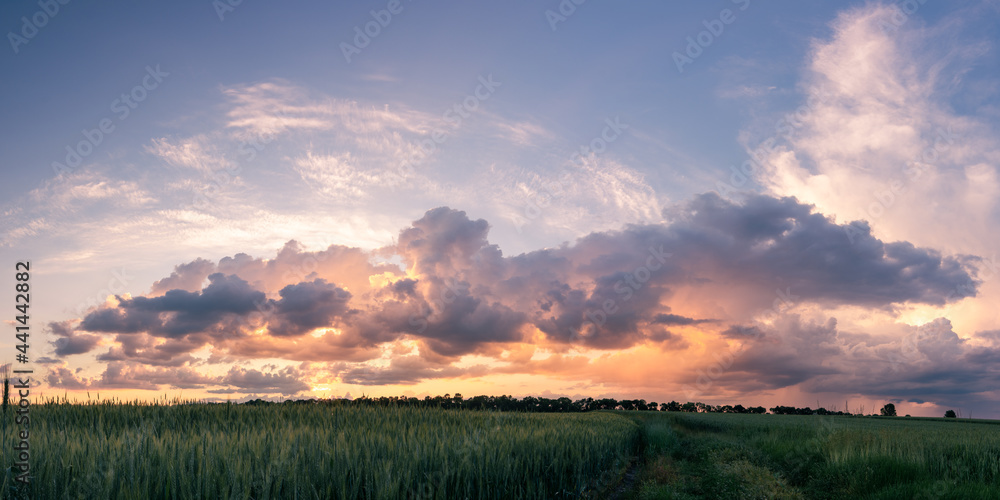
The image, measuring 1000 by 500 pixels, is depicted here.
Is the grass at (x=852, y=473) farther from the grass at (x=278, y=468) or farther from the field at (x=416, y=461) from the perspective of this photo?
the grass at (x=278, y=468)

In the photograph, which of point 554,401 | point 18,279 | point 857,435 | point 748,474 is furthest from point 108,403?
point 554,401

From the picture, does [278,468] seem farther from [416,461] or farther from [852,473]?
[852,473]

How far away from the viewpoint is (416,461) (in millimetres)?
6801

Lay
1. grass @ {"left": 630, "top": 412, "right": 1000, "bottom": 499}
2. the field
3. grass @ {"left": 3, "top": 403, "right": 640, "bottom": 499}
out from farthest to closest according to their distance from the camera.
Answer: grass @ {"left": 630, "top": 412, "right": 1000, "bottom": 499} → the field → grass @ {"left": 3, "top": 403, "right": 640, "bottom": 499}

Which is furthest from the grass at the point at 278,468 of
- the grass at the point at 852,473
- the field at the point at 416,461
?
the grass at the point at 852,473

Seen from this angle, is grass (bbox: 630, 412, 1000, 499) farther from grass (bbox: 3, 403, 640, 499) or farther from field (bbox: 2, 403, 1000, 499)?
grass (bbox: 3, 403, 640, 499)

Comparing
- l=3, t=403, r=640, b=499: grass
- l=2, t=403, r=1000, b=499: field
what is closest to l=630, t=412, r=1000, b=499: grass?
l=2, t=403, r=1000, b=499: field

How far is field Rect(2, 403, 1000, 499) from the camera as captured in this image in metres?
5.16

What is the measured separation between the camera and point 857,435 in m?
23.2

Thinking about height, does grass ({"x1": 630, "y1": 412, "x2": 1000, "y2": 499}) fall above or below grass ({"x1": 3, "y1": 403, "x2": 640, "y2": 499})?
below

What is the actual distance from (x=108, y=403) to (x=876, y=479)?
1001 inches

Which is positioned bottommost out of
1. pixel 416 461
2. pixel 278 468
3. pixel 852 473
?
pixel 852 473

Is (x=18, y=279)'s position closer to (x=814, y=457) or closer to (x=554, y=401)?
(x=814, y=457)

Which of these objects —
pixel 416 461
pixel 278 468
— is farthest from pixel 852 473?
pixel 278 468
